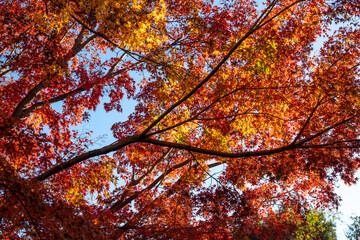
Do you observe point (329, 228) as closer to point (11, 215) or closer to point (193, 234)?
point (193, 234)

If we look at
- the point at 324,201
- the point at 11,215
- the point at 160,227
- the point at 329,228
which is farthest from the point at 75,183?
the point at 329,228

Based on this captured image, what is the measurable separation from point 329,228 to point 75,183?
29.4m

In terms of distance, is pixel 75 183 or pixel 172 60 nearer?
pixel 172 60

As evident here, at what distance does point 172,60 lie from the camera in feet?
23.3

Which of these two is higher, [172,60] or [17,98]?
[17,98]

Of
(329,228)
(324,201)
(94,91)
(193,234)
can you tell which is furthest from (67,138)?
(329,228)

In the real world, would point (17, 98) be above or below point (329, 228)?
above

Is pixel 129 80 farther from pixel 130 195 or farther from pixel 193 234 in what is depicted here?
pixel 193 234

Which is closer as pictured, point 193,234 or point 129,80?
point 193,234

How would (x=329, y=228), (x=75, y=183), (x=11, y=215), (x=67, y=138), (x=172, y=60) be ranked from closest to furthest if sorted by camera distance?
1. (x=11, y=215)
2. (x=172, y=60)
3. (x=75, y=183)
4. (x=67, y=138)
5. (x=329, y=228)

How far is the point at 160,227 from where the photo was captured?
23.7 ft

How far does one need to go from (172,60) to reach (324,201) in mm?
8273

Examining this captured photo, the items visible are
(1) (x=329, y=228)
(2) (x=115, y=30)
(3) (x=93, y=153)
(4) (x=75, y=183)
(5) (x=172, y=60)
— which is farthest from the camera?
(1) (x=329, y=228)

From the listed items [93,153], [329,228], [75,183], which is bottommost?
[93,153]
